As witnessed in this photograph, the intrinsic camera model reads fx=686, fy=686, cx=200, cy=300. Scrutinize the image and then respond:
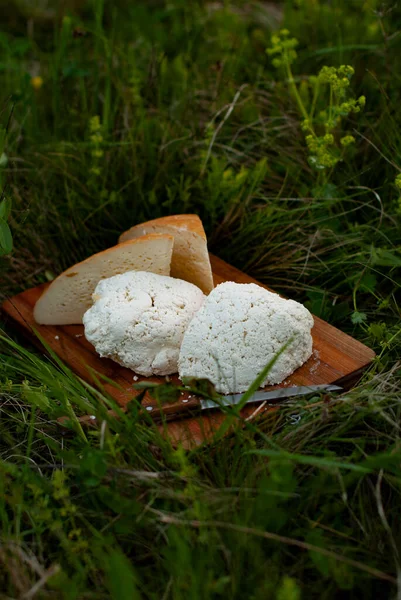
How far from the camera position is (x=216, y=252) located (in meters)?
3.00

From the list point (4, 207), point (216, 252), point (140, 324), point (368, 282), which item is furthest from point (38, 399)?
point (368, 282)

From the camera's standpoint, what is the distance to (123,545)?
6.22 feet

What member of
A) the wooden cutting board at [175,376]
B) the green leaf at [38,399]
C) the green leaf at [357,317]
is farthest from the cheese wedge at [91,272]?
the green leaf at [357,317]

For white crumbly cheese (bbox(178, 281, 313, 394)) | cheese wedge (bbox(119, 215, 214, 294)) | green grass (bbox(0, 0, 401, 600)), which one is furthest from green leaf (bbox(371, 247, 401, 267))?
cheese wedge (bbox(119, 215, 214, 294))

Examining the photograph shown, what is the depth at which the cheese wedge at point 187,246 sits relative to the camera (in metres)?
2.57

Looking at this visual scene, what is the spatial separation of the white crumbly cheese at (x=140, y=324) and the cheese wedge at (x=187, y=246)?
0.64 feet

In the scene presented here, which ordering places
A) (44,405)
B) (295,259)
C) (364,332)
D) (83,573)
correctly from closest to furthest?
1. (83,573)
2. (44,405)
3. (364,332)
4. (295,259)

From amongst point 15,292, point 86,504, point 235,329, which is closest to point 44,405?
point 86,504

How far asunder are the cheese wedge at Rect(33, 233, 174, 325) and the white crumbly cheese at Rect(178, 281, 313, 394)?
0.33 m

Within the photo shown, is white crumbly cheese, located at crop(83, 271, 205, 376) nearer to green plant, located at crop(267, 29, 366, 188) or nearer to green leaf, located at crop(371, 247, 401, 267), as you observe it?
green leaf, located at crop(371, 247, 401, 267)

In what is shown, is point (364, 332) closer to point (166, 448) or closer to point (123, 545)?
point (166, 448)

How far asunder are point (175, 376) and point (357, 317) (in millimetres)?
721

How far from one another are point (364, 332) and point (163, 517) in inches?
46.9

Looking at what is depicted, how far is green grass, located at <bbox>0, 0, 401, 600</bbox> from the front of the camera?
175cm
